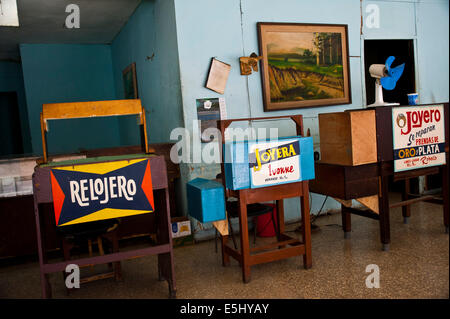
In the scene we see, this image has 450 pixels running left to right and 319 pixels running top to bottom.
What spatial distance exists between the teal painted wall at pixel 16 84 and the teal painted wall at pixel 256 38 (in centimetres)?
598

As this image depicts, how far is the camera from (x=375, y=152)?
3607 millimetres

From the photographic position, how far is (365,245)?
379cm

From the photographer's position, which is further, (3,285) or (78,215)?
(3,285)

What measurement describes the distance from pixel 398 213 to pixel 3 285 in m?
4.25

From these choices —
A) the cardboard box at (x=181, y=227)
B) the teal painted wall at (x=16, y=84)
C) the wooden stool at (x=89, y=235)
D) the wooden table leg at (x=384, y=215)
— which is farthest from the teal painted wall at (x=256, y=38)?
the teal painted wall at (x=16, y=84)

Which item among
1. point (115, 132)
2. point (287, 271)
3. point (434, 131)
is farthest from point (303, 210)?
point (115, 132)

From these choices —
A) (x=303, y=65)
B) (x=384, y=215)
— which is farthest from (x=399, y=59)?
(x=384, y=215)

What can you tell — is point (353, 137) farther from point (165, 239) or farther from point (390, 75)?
point (165, 239)

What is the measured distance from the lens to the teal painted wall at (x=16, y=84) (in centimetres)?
885

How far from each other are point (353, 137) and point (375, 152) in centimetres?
30

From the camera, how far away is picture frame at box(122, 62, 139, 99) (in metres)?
6.23

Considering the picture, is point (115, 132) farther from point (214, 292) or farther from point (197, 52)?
point (214, 292)

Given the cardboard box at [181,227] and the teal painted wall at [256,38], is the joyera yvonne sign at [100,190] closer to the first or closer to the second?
the cardboard box at [181,227]

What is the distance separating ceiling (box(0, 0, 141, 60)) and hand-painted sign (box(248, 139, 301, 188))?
3.37 metres
